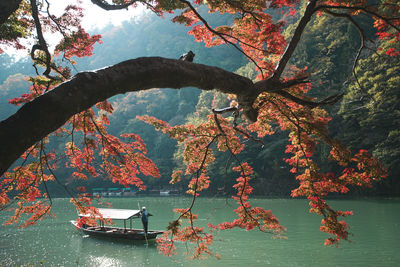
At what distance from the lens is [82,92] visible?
151 cm

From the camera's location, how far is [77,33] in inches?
168

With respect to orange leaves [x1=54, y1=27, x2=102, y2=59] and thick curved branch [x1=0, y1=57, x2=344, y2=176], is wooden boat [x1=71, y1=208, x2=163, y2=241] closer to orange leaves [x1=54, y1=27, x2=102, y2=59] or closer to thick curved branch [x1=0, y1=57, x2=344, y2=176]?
orange leaves [x1=54, y1=27, x2=102, y2=59]

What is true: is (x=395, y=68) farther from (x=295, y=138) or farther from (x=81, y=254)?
(x=81, y=254)

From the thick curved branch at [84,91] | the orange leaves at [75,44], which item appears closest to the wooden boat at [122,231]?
the orange leaves at [75,44]

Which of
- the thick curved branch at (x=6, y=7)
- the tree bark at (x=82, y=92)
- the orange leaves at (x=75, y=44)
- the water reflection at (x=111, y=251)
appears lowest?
the water reflection at (x=111, y=251)

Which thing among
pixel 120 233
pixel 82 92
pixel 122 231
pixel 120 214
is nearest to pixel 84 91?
pixel 82 92

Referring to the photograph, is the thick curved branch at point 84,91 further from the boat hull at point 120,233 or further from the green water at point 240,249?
the boat hull at point 120,233

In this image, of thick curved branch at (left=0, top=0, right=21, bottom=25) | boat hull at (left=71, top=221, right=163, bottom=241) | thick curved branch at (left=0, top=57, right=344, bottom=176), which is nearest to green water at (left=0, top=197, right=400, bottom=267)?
boat hull at (left=71, top=221, right=163, bottom=241)

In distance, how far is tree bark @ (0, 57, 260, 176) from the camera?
4.52 ft

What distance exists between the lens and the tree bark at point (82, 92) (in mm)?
1378

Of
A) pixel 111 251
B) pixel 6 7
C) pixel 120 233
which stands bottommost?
pixel 111 251

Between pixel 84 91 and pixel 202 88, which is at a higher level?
pixel 202 88

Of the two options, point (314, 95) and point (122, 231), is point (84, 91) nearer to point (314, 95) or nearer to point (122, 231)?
point (122, 231)

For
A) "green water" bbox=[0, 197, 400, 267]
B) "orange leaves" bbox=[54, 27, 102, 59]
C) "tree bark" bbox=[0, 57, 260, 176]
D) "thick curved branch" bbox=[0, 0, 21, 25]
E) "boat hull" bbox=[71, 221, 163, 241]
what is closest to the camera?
"tree bark" bbox=[0, 57, 260, 176]
